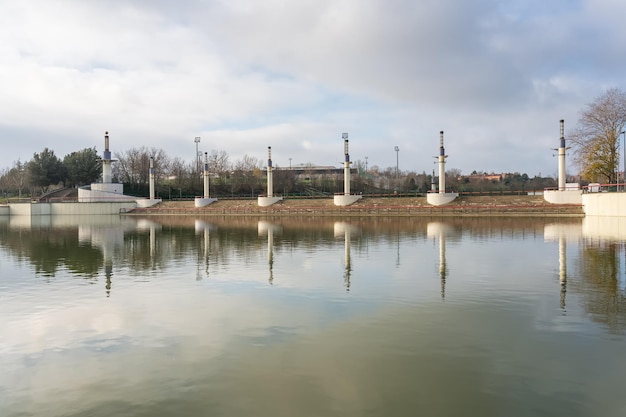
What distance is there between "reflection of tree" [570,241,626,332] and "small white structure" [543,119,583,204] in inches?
1215

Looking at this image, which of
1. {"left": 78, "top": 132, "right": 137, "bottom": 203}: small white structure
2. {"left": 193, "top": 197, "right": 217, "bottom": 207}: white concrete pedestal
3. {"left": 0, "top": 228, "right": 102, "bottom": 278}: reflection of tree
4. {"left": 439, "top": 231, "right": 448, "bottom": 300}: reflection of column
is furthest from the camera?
{"left": 78, "top": 132, "right": 137, "bottom": 203}: small white structure

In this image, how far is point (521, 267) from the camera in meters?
15.6

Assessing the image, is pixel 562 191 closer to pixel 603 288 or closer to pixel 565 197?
pixel 565 197

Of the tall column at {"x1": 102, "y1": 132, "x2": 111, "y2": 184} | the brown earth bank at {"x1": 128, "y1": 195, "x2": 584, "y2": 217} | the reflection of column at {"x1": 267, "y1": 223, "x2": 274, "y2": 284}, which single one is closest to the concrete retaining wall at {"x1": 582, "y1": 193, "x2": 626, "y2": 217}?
the brown earth bank at {"x1": 128, "y1": 195, "x2": 584, "y2": 217}

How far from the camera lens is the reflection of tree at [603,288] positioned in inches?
373

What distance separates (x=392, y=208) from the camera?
52.0m

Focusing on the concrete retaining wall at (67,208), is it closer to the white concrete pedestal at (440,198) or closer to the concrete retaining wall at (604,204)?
the white concrete pedestal at (440,198)

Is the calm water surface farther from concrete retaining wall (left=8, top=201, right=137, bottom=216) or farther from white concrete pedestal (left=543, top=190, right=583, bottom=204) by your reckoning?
concrete retaining wall (left=8, top=201, right=137, bottom=216)

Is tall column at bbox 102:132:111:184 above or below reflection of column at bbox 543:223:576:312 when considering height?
above

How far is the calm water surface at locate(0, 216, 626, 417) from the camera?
6.03 meters

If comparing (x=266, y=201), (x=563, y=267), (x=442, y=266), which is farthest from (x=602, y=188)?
(x=442, y=266)

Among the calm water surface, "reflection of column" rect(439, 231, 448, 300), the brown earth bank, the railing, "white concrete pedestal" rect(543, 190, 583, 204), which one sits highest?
the railing

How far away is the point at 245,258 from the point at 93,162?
81550mm

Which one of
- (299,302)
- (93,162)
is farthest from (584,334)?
(93,162)
